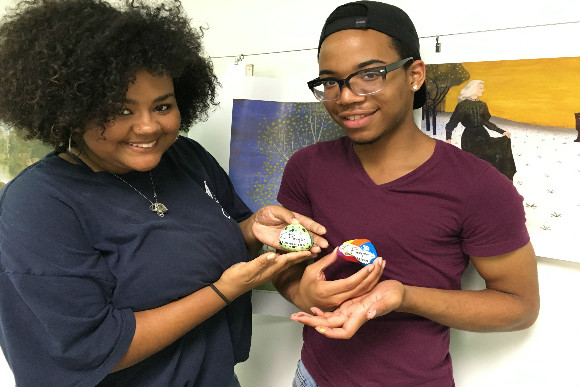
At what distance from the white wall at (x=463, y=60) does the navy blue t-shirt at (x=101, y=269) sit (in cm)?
43

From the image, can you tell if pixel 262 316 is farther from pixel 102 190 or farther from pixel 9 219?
pixel 9 219

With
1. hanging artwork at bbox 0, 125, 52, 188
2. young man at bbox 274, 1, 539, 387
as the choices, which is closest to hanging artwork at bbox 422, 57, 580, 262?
young man at bbox 274, 1, 539, 387

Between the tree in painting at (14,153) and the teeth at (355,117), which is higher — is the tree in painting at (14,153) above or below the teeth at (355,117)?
below

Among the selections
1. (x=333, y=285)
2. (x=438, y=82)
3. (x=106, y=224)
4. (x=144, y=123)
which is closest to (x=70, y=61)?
(x=144, y=123)

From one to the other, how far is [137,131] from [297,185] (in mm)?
460

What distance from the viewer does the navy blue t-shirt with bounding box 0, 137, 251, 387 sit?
79 cm

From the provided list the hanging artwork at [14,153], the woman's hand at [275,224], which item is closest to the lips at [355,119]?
the woman's hand at [275,224]

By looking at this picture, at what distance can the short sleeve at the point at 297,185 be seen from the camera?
44.7 inches

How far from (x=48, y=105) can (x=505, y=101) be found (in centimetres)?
111

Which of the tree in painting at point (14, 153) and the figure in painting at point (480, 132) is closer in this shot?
the figure in painting at point (480, 132)

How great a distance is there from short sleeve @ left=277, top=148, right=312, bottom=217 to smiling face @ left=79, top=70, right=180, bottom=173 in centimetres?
36

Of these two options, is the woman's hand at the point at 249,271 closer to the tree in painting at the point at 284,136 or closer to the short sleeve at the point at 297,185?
the short sleeve at the point at 297,185

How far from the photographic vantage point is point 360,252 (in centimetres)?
91

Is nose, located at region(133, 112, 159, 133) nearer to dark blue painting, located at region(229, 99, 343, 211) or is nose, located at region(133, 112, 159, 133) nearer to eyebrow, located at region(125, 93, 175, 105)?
eyebrow, located at region(125, 93, 175, 105)
